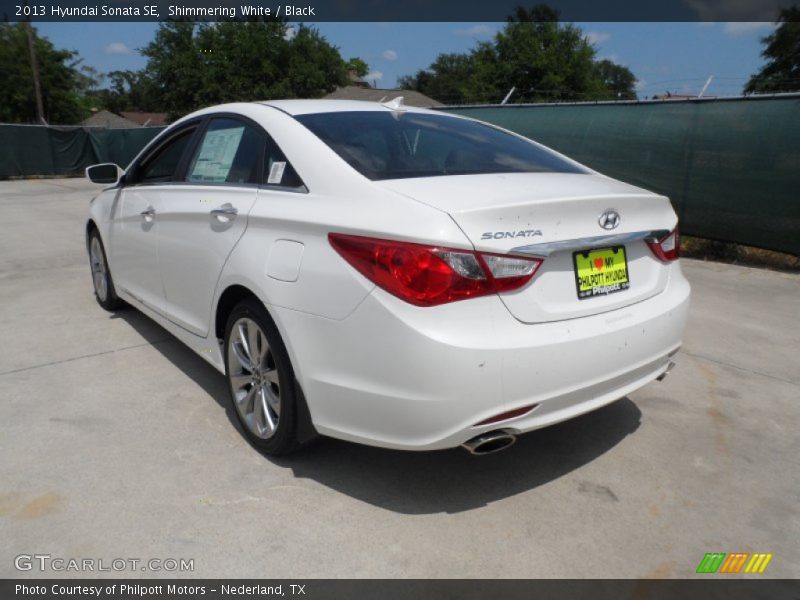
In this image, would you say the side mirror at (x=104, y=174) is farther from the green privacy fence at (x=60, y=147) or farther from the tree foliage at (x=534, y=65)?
the tree foliage at (x=534, y=65)

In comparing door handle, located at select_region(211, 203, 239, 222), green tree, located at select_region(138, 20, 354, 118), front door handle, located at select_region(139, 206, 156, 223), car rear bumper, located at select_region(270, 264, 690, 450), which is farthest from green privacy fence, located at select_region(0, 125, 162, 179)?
car rear bumper, located at select_region(270, 264, 690, 450)

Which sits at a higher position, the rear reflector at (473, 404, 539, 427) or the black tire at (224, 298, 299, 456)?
the rear reflector at (473, 404, 539, 427)

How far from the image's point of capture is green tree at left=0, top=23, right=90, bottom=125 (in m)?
38.1

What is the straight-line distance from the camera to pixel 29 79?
38844 mm

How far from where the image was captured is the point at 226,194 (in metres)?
3.16

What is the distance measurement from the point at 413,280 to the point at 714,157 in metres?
6.80

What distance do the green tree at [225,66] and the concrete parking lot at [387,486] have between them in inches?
1431

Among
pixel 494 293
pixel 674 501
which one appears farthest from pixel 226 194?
pixel 674 501

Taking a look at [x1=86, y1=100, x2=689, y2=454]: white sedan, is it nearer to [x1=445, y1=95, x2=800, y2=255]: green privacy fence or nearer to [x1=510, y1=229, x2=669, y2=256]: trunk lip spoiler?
[x1=510, y1=229, x2=669, y2=256]: trunk lip spoiler

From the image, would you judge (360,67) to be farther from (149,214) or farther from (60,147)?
(149,214)

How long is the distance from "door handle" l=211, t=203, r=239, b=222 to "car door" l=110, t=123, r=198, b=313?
79cm

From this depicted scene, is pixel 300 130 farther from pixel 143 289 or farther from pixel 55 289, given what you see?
pixel 55 289
